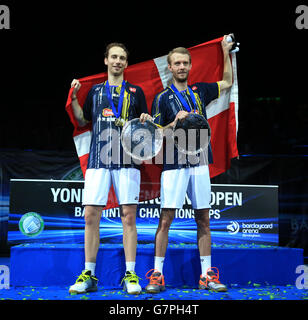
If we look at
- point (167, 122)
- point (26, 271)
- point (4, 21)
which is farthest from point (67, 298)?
point (4, 21)

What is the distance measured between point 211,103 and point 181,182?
907 millimetres

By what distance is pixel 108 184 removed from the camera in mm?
2861

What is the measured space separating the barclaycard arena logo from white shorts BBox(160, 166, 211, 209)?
2.07m

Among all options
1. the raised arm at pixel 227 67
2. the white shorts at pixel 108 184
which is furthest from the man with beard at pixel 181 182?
the raised arm at pixel 227 67

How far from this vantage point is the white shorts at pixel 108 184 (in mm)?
2801

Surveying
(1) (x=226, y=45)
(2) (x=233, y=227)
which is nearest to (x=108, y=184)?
(1) (x=226, y=45)

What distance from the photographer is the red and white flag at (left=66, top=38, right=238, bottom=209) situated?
10.9 ft

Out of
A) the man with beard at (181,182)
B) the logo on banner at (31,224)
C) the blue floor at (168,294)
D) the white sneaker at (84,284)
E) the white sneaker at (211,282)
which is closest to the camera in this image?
the blue floor at (168,294)

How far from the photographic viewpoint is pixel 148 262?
10.2ft

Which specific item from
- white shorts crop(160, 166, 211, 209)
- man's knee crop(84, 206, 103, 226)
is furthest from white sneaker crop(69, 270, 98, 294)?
white shorts crop(160, 166, 211, 209)

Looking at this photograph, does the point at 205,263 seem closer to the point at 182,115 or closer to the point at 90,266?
the point at 90,266

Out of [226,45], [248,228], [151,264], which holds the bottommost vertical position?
[151,264]

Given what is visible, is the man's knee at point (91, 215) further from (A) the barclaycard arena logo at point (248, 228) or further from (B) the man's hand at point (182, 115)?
(A) the barclaycard arena logo at point (248, 228)

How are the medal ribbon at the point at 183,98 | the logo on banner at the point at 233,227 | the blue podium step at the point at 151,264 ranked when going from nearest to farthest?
the medal ribbon at the point at 183,98 → the blue podium step at the point at 151,264 → the logo on banner at the point at 233,227
